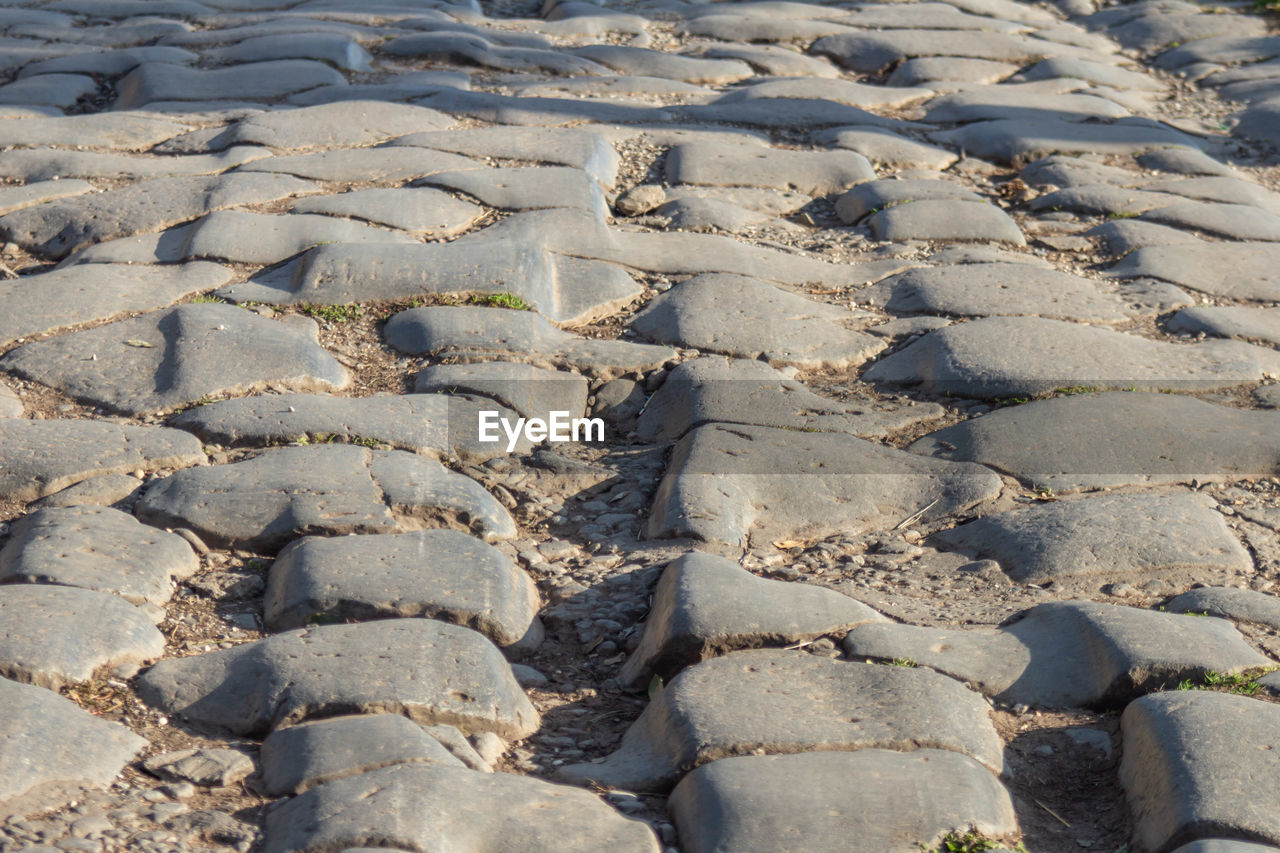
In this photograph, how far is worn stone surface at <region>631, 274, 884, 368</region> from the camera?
121 inches

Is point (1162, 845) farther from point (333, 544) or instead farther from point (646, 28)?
point (646, 28)

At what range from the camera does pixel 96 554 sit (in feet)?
6.94

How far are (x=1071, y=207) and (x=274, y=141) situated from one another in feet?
8.87

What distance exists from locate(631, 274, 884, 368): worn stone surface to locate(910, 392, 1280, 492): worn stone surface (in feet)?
1.45

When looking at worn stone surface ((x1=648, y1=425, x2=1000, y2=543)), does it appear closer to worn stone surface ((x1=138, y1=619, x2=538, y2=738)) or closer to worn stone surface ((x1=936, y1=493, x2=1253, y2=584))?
worn stone surface ((x1=936, y1=493, x2=1253, y2=584))

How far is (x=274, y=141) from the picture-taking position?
409cm

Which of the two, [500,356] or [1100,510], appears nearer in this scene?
[1100,510]

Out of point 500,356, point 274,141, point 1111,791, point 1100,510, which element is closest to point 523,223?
point 500,356

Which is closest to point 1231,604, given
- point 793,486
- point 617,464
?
point 793,486

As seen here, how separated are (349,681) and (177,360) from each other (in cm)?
124

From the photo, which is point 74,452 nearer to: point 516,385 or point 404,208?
point 516,385

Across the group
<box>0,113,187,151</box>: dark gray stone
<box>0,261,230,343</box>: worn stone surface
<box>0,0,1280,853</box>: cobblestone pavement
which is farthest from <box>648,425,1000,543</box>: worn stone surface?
<box>0,113,187,151</box>: dark gray stone

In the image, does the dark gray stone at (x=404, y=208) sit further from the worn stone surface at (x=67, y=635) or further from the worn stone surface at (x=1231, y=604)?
the worn stone surface at (x=1231, y=604)

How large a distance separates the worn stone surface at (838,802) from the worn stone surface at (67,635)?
900 mm
